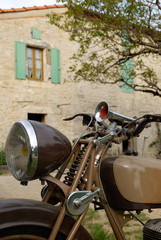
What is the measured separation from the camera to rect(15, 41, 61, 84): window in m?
9.55

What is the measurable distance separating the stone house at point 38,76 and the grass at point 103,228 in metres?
6.27

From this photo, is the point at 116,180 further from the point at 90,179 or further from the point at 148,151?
the point at 148,151

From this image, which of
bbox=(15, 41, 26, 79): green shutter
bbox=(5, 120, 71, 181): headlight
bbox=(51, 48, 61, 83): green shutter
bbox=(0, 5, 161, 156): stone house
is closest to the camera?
bbox=(5, 120, 71, 181): headlight

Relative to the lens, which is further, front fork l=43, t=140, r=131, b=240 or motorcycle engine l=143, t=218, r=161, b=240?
motorcycle engine l=143, t=218, r=161, b=240

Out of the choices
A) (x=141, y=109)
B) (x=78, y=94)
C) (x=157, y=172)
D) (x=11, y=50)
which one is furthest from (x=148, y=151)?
(x=157, y=172)

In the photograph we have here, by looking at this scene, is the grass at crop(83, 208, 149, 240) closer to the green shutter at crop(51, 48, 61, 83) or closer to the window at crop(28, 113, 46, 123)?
the window at crop(28, 113, 46, 123)

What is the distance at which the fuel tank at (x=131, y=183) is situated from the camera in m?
1.39

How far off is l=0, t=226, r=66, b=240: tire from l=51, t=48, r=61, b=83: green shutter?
30.4ft

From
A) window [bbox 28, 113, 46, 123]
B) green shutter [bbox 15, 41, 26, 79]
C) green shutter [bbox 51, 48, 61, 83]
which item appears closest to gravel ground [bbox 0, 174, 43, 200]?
window [bbox 28, 113, 46, 123]

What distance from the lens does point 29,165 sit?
3.86 feet

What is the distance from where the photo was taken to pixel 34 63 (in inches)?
396

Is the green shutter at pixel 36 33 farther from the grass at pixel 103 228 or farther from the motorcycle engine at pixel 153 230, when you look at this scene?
the motorcycle engine at pixel 153 230

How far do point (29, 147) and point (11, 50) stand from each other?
29.4 ft

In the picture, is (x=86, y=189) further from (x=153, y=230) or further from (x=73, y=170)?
(x=153, y=230)
